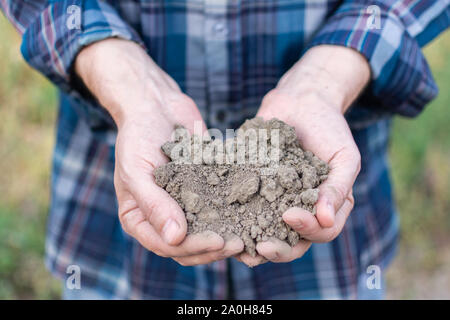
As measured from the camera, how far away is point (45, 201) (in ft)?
8.43

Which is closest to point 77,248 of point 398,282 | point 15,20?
point 15,20

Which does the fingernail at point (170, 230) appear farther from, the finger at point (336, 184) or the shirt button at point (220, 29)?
the shirt button at point (220, 29)

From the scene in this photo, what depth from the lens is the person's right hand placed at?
1.08 meters

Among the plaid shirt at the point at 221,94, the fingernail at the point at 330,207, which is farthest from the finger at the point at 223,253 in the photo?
the plaid shirt at the point at 221,94

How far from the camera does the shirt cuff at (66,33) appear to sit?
1.33 metres

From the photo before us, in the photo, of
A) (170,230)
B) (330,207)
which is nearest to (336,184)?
(330,207)

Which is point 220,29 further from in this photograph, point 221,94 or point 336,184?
point 336,184

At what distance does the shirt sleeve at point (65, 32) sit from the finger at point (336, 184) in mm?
717

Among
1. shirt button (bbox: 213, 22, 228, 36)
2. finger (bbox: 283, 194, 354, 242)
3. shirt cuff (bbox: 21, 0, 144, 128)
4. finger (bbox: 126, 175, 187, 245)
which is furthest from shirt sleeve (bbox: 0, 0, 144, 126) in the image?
finger (bbox: 283, 194, 354, 242)

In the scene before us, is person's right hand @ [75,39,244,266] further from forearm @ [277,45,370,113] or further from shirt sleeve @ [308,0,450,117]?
shirt sleeve @ [308,0,450,117]

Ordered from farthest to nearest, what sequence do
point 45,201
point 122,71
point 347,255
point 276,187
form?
point 45,201, point 347,255, point 122,71, point 276,187

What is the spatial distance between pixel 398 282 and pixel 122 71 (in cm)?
215

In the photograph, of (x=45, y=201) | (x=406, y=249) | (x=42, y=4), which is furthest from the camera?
(x=406, y=249)

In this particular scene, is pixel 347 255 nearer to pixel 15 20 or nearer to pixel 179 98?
pixel 179 98
